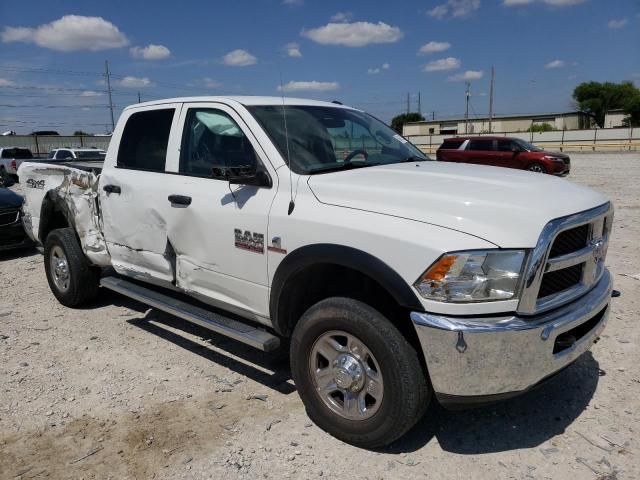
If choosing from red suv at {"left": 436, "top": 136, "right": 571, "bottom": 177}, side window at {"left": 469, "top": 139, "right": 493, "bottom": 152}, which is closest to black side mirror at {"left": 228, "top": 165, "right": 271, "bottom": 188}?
red suv at {"left": 436, "top": 136, "right": 571, "bottom": 177}

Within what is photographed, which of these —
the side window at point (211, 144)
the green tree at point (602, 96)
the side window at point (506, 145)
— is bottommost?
the side window at point (506, 145)

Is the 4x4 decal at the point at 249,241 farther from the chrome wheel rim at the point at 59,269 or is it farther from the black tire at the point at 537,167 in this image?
the black tire at the point at 537,167

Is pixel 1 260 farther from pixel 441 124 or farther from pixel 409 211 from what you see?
pixel 441 124

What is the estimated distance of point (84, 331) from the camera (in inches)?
199

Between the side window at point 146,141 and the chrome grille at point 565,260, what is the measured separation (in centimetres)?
292

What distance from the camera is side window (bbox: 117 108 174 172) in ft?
14.1

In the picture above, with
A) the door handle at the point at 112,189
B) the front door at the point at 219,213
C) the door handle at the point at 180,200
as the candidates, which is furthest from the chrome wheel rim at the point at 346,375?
the door handle at the point at 112,189

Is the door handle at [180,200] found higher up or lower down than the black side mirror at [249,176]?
lower down

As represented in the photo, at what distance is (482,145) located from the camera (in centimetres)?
2070

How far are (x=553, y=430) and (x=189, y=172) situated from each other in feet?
9.93

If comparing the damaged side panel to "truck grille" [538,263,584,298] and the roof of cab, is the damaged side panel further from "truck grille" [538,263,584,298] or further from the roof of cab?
"truck grille" [538,263,584,298]

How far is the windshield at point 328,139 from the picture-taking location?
352cm

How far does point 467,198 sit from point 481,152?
18897 mm

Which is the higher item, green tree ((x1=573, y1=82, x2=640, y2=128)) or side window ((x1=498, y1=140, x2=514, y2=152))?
green tree ((x1=573, y1=82, x2=640, y2=128))
